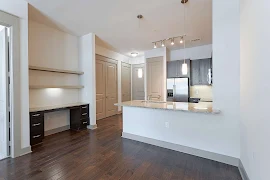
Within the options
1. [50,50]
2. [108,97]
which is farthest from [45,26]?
[108,97]

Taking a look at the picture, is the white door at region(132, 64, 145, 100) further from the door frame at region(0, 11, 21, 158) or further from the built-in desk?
the door frame at region(0, 11, 21, 158)

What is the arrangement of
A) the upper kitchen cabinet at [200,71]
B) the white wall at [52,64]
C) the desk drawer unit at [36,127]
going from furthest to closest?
the upper kitchen cabinet at [200,71], the white wall at [52,64], the desk drawer unit at [36,127]

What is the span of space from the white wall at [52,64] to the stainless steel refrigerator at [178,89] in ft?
11.1

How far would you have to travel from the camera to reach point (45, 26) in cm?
384

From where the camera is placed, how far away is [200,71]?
5.02m

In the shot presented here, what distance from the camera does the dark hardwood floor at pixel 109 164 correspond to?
6.77 feet

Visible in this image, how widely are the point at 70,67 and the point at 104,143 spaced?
8.95ft

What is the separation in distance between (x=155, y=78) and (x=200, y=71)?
5.69 feet

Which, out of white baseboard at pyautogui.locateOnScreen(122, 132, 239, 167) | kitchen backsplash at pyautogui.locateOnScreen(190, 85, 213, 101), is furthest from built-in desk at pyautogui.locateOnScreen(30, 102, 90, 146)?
kitchen backsplash at pyautogui.locateOnScreen(190, 85, 213, 101)

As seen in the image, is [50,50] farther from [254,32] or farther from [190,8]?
[254,32]

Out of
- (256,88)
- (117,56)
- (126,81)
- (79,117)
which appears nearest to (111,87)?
(126,81)

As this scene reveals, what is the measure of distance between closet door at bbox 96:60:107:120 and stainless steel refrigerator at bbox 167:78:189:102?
2700 mm

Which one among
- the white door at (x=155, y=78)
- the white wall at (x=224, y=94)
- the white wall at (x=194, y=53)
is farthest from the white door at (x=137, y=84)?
the white wall at (x=224, y=94)

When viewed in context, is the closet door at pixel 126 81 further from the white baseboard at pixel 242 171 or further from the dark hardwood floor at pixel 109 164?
the white baseboard at pixel 242 171
